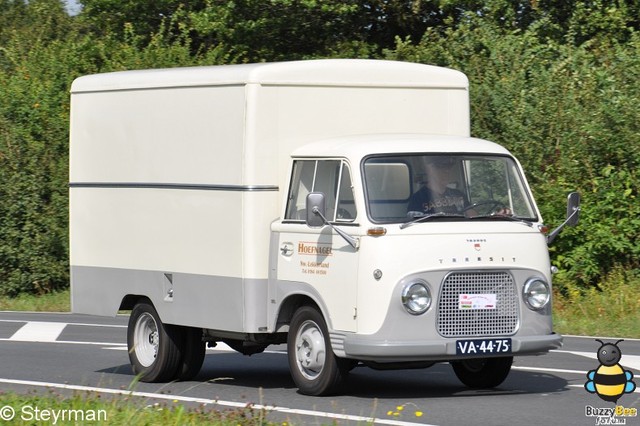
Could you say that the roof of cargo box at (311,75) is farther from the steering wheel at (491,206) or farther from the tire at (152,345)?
the tire at (152,345)

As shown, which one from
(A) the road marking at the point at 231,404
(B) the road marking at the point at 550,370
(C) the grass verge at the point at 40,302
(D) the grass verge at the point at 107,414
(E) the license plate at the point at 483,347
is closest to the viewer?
(D) the grass verge at the point at 107,414

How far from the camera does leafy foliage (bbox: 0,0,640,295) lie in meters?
21.7

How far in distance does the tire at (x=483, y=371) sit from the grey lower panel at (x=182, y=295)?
6.37 feet

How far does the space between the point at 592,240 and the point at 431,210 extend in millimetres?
10141

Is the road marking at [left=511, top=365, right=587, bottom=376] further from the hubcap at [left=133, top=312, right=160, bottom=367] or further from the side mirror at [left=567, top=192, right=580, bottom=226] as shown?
the hubcap at [left=133, top=312, right=160, bottom=367]

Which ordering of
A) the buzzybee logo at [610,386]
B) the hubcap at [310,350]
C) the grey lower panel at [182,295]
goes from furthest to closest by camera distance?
the grey lower panel at [182,295] → the hubcap at [310,350] → the buzzybee logo at [610,386]

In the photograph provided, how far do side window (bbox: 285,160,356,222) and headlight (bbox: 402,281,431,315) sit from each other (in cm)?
82

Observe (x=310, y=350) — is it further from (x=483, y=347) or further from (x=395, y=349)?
(x=483, y=347)

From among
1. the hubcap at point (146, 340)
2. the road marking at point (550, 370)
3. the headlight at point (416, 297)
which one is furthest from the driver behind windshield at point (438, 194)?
the hubcap at point (146, 340)

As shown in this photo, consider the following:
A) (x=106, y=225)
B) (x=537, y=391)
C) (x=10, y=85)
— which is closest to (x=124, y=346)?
(x=106, y=225)

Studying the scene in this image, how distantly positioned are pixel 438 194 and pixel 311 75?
5.40 ft

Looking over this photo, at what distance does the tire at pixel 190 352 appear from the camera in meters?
13.9

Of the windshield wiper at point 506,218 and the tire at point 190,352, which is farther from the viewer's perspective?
the tire at point 190,352

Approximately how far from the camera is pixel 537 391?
12.5m
